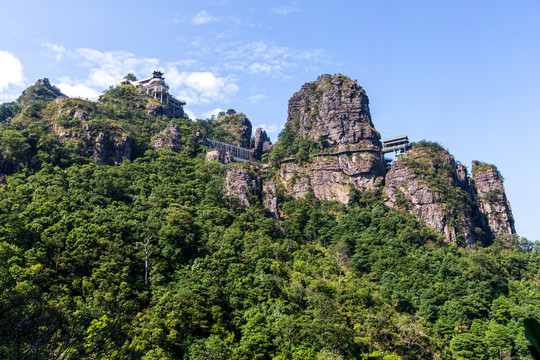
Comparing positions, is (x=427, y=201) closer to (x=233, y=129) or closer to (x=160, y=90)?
(x=233, y=129)

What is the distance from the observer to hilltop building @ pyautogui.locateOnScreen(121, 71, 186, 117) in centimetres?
9500

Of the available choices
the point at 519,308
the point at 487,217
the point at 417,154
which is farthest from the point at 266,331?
the point at 487,217

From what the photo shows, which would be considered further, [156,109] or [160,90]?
[160,90]

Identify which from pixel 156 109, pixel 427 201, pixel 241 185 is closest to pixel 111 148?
pixel 241 185

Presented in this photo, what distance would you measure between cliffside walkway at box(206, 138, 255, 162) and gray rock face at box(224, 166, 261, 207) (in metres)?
19.7

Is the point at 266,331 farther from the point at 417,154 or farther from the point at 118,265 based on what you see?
the point at 417,154

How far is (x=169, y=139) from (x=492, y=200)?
66.2 metres

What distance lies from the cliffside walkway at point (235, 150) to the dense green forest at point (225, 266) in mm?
14662

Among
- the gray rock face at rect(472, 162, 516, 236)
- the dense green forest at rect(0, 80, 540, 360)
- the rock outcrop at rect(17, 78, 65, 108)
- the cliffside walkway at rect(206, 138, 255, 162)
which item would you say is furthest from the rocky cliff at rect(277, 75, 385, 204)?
the rock outcrop at rect(17, 78, 65, 108)

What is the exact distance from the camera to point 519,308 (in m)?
45.4

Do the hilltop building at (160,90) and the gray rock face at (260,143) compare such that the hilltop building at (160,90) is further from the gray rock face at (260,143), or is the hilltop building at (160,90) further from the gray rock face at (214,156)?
the gray rock face at (214,156)

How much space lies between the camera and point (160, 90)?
95.1 meters

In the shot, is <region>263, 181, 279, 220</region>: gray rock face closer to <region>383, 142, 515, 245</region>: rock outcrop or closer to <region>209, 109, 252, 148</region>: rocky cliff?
<region>383, 142, 515, 245</region>: rock outcrop

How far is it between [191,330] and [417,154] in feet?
202
